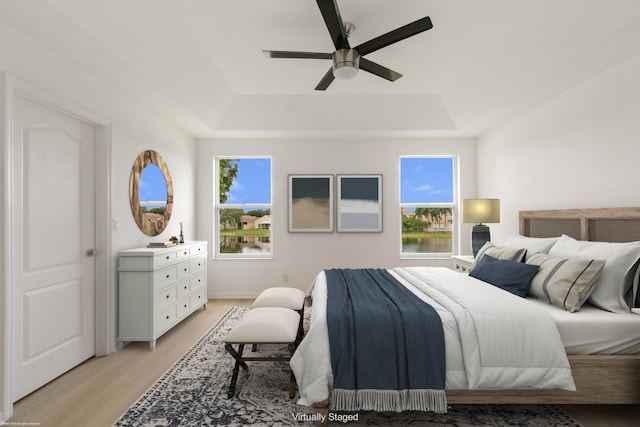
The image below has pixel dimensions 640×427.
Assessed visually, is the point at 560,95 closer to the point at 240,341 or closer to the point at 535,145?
the point at 535,145

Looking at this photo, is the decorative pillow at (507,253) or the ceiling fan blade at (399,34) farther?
the decorative pillow at (507,253)

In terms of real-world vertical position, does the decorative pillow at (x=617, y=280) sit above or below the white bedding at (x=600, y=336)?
above

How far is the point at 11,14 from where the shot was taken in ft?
6.28

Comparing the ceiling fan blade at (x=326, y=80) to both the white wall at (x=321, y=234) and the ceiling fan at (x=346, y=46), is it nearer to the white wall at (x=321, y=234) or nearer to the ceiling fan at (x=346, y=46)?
the ceiling fan at (x=346, y=46)

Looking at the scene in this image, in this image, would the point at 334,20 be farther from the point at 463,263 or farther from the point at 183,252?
the point at 463,263

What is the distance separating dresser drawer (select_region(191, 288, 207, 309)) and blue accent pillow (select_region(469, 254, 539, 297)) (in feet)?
10.6

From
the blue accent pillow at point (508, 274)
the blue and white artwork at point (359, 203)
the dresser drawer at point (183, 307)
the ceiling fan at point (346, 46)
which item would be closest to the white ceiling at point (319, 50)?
the ceiling fan at point (346, 46)

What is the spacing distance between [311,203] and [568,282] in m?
3.29

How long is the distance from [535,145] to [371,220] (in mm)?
2264

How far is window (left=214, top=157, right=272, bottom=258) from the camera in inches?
193

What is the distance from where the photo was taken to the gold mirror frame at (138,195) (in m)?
3.27

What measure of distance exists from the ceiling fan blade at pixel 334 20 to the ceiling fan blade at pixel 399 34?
0.49ft

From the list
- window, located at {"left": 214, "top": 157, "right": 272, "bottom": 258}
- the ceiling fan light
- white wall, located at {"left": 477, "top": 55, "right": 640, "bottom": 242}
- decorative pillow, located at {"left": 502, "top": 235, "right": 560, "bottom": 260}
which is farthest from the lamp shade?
window, located at {"left": 214, "top": 157, "right": 272, "bottom": 258}

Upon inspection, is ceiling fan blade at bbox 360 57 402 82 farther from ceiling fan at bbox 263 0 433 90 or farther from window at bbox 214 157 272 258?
window at bbox 214 157 272 258
